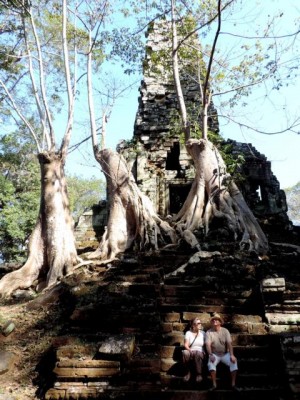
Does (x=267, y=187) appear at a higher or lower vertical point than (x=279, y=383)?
higher

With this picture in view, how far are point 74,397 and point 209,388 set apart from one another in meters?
1.36

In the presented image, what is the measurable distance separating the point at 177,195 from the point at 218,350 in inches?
317

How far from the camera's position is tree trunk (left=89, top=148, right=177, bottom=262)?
784cm

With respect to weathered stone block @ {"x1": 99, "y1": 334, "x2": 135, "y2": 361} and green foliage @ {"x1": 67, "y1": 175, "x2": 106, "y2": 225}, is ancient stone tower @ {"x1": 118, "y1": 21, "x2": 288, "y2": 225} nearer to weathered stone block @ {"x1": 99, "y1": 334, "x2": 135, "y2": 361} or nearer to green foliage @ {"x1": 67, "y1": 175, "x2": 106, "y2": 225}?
weathered stone block @ {"x1": 99, "y1": 334, "x2": 135, "y2": 361}

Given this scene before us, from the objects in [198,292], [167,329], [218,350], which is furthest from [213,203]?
[218,350]

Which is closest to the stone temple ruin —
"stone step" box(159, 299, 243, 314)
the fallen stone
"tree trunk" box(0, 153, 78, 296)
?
"tree trunk" box(0, 153, 78, 296)

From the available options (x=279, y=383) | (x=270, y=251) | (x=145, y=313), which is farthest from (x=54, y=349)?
(x=270, y=251)

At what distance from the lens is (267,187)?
1259cm

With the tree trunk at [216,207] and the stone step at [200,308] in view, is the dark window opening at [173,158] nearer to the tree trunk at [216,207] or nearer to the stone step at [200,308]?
the tree trunk at [216,207]

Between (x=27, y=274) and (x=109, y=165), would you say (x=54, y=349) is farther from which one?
(x=109, y=165)

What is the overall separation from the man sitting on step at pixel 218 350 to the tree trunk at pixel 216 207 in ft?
10.8

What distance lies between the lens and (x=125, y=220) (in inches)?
327

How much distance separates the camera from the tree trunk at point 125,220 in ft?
25.7

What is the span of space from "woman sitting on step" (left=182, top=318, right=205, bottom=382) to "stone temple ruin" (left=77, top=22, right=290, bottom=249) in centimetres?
621
